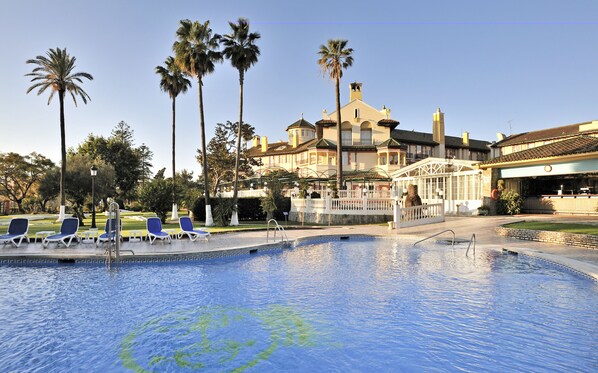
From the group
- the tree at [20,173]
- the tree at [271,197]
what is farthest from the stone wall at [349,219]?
the tree at [20,173]

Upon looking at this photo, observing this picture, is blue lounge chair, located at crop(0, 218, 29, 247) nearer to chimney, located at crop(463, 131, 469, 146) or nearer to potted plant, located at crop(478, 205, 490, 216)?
potted plant, located at crop(478, 205, 490, 216)

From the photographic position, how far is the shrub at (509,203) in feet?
84.4

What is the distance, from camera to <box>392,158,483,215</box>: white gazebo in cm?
2745

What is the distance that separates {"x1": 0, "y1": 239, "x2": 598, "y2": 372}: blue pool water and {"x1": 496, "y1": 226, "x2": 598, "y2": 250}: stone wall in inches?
143

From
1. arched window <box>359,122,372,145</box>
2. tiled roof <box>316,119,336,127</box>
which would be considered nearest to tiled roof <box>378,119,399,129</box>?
arched window <box>359,122,372,145</box>

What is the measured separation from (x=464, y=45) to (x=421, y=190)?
42.9 ft

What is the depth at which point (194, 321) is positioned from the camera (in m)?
6.98

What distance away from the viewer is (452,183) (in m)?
29.2

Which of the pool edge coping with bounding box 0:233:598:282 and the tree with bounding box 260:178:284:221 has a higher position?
the tree with bounding box 260:178:284:221

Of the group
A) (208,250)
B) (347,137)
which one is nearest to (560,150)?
(208,250)

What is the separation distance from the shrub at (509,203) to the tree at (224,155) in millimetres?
33255

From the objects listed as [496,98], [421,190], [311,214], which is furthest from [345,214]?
[496,98]

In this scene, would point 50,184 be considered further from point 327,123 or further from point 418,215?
point 327,123

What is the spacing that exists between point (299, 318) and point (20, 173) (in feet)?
199
